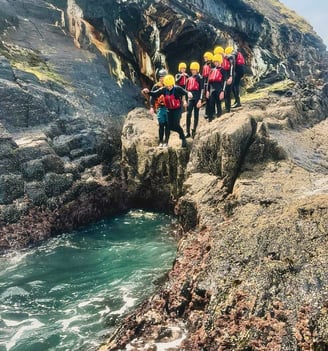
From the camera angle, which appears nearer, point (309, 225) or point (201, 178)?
point (309, 225)

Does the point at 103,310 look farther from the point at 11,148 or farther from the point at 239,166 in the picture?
the point at 11,148

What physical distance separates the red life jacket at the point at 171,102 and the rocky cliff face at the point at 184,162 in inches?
70.3

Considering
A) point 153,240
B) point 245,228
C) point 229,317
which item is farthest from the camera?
point 153,240

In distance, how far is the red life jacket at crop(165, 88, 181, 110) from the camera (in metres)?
17.0

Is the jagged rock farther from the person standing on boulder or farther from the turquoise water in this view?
the person standing on boulder

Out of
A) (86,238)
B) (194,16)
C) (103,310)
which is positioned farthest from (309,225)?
(194,16)

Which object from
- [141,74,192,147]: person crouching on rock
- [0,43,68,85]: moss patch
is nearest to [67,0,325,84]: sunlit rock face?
[0,43,68,85]: moss patch

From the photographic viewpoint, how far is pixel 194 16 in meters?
28.3

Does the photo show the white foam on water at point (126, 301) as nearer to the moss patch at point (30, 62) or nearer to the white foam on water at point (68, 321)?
the white foam on water at point (68, 321)

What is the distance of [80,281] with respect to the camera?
509 inches

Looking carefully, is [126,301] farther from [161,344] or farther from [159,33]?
[159,33]

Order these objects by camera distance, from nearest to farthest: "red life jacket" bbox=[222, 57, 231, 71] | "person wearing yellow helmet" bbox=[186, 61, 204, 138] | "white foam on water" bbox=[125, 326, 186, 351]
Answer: "white foam on water" bbox=[125, 326, 186, 351] → "person wearing yellow helmet" bbox=[186, 61, 204, 138] → "red life jacket" bbox=[222, 57, 231, 71]

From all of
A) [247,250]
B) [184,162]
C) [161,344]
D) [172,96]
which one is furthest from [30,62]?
[161,344]

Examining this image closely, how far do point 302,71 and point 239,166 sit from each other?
93.7ft
